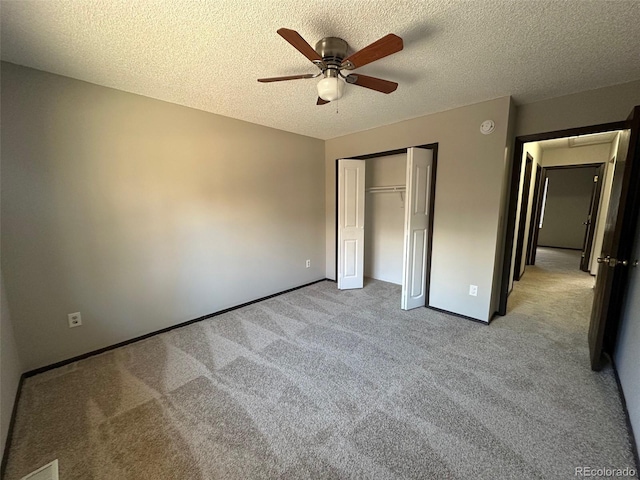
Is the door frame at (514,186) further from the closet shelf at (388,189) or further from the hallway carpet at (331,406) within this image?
the closet shelf at (388,189)

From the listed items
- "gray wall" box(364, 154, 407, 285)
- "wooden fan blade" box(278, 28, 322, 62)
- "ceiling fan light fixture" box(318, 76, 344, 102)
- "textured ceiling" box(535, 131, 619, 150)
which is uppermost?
"textured ceiling" box(535, 131, 619, 150)

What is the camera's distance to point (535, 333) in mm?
2527

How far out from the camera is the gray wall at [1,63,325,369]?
185 centimetres

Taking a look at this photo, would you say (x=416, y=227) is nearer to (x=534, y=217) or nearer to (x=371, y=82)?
(x=371, y=82)

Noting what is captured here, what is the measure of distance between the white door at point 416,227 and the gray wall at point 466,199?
0.39 ft

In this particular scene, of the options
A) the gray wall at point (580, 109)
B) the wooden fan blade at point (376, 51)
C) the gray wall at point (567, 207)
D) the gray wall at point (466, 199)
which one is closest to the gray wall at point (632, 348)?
the gray wall at point (466, 199)

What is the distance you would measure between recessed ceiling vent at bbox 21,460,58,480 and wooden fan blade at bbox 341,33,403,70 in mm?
2671

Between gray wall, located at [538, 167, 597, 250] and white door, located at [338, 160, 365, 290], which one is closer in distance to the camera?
white door, located at [338, 160, 365, 290]

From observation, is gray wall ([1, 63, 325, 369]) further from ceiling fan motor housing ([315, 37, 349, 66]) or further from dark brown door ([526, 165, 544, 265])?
dark brown door ([526, 165, 544, 265])

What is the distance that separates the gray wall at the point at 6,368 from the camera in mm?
1426

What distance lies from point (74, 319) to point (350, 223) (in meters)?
3.21

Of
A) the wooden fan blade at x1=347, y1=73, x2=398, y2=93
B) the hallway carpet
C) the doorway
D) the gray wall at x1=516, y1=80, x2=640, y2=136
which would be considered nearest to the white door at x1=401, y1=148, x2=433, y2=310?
the hallway carpet

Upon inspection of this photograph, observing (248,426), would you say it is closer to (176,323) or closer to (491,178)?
(176,323)

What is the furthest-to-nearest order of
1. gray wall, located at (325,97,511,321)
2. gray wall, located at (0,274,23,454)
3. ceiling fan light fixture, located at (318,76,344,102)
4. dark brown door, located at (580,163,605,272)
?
dark brown door, located at (580,163,605,272)
gray wall, located at (325,97,511,321)
ceiling fan light fixture, located at (318,76,344,102)
gray wall, located at (0,274,23,454)
